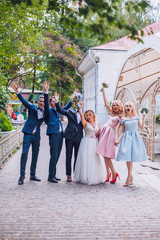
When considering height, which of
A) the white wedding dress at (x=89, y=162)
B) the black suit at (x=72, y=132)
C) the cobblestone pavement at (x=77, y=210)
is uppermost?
the black suit at (x=72, y=132)

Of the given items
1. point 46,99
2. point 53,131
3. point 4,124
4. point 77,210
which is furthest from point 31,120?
point 4,124

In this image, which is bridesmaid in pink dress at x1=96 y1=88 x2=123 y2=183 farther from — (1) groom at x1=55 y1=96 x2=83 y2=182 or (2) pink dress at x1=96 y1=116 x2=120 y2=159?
(1) groom at x1=55 y1=96 x2=83 y2=182

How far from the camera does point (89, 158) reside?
22.2ft

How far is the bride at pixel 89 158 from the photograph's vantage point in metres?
6.74

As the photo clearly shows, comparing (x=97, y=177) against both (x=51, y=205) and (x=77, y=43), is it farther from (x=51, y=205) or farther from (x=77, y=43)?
(x=77, y=43)

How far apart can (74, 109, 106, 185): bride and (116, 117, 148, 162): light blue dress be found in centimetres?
53

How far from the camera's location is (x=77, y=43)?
3291cm

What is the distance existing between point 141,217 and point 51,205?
153 centimetres

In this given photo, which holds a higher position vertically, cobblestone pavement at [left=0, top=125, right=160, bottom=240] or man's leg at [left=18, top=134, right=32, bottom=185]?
man's leg at [left=18, top=134, right=32, bottom=185]

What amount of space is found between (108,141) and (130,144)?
50 cm

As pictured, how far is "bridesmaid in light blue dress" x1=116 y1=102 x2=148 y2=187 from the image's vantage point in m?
6.68

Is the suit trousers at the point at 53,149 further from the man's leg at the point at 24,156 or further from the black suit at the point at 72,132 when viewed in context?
the man's leg at the point at 24,156

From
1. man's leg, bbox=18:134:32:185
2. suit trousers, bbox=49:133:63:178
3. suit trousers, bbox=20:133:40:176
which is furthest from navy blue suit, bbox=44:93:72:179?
man's leg, bbox=18:134:32:185

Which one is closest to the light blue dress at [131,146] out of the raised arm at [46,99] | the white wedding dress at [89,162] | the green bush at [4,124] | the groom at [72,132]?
the white wedding dress at [89,162]
